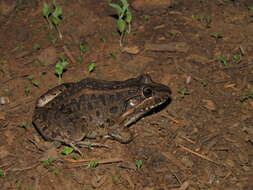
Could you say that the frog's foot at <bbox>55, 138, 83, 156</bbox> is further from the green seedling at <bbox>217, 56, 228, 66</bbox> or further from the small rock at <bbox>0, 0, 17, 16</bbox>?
the small rock at <bbox>0, 0, 17, 16</bbox>

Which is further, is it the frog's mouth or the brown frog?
the frog's mouth

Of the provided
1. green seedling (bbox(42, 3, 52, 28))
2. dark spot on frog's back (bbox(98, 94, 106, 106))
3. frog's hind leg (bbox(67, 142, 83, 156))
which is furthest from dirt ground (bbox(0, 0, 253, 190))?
dark spot on frog's back (bbox(98, 94, 106, 106))

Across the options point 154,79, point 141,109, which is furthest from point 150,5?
point 141,109

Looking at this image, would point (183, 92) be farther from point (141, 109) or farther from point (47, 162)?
point (47, 162)

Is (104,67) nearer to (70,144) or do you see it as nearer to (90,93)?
(90,93)

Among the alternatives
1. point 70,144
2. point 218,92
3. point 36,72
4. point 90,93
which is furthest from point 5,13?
point 218,92

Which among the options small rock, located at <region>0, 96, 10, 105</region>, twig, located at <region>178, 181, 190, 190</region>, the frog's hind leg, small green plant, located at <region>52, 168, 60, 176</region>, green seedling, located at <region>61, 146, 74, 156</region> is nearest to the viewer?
twig, located at <region>178, 181, 190, 190</region>
